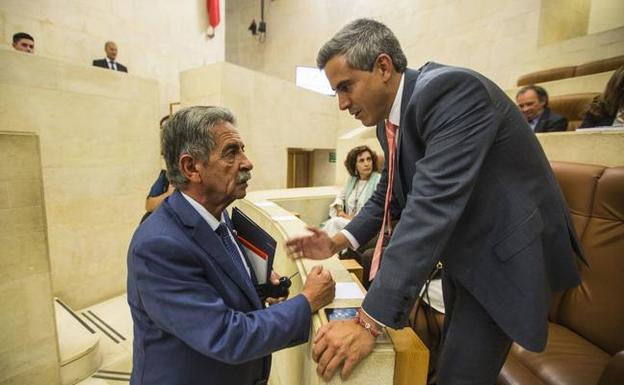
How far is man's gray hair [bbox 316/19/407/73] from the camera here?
893 mm

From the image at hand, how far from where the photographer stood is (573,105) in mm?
3459

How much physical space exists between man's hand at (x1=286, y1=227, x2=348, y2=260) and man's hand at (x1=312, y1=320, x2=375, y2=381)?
0.47 meters

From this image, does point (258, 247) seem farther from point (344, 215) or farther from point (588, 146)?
point (344, 215)

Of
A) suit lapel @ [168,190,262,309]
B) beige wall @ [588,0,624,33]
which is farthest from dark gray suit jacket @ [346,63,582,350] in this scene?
beige wall @ [588,0,624,33]

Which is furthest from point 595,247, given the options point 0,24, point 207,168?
point 0,24

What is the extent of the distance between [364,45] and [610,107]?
2281 mm

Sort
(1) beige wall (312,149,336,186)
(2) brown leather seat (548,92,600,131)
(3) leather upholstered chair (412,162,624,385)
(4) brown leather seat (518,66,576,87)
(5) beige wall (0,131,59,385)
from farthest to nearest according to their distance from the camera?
(1) beige wall (312,149,336,186), (4) brown leather seat (518,66,576,87), (2) brown leather seat (548,92,600,131), (5) beige wall (0,131,59,385), (3) leather upholstered chair (412,162,624,385)

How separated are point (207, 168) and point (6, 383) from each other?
6.95 ft

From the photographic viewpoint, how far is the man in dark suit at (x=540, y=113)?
2.88 metres

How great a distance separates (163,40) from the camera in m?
5.97

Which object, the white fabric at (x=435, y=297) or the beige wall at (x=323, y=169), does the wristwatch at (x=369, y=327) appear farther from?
the beige wall at (x=323, y=169)

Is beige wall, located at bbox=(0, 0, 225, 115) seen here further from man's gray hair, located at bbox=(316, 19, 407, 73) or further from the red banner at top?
man's gray hair, located at bbox=(316, 19, 407, 73)

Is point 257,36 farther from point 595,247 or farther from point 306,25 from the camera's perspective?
point 595,247

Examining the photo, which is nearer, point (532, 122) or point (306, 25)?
point (532, 122)
